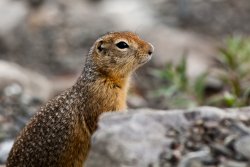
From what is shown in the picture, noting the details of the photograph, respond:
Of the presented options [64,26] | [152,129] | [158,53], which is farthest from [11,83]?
[152,129]

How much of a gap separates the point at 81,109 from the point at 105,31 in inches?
321

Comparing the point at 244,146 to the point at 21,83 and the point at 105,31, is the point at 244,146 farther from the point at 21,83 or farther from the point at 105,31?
the point at 105,31

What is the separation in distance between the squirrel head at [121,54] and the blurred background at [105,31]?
406 cm

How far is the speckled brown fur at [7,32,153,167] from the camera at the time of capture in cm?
681

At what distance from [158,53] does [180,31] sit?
1.39 meters

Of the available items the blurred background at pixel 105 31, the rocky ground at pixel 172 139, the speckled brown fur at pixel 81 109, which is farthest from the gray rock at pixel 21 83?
the rocky ground at pixel 172 139

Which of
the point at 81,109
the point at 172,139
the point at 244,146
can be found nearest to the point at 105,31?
the point at 81,109

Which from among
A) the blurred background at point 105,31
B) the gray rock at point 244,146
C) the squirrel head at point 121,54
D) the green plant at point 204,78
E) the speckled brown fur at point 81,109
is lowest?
the gray rock at point 244,146

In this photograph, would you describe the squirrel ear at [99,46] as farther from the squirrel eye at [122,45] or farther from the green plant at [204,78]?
the green plant at [204,78]

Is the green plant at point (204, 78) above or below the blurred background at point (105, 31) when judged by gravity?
below

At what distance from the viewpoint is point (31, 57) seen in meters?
15.3

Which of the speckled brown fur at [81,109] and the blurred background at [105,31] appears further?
the blurred background at [105,31]

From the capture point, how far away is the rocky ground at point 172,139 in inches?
185

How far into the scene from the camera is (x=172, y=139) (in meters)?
4.82
